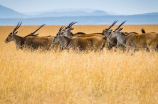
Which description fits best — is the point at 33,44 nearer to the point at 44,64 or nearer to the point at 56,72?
the point at 44,64

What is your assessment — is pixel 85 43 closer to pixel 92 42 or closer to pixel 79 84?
pixel 92 42

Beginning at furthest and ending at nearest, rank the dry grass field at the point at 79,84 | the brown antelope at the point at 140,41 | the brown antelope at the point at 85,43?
the brown antelope at the point at 85,43
the brown antelope at the point at 140,41
the dry grass field at the point at 79,84

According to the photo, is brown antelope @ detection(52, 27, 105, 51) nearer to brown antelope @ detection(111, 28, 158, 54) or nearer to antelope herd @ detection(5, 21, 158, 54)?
antelope herd @ detection(5, 21, 158, 54)

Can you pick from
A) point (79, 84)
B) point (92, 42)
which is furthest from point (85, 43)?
point (79, 84)

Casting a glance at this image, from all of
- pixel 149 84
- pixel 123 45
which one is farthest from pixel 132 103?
pixel 123 45

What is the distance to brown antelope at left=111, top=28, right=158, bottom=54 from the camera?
10586 mm

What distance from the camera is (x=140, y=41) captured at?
10859 mm

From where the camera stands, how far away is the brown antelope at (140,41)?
1059 cm

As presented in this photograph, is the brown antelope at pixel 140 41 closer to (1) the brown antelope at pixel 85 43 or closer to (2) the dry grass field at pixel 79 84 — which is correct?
(1) the brown antelope at pixel 85 43

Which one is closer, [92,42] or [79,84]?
[79,84]

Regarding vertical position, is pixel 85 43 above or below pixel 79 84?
above

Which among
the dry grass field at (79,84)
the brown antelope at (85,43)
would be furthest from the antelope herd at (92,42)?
the dry grass field at (79,84)

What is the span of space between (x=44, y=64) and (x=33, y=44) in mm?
4746

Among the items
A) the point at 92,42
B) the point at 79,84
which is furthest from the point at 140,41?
the point at 79,84
